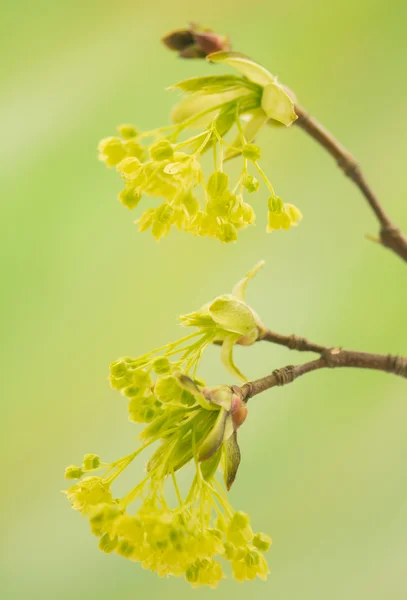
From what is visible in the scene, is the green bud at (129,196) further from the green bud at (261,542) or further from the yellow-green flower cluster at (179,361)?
the green bud at (261,542)

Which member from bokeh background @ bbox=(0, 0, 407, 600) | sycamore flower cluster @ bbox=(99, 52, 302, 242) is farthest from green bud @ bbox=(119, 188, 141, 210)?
bokeh background @ bbox=(0, 0, 407, 600)

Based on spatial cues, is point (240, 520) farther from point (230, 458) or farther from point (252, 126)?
point (252, 126)

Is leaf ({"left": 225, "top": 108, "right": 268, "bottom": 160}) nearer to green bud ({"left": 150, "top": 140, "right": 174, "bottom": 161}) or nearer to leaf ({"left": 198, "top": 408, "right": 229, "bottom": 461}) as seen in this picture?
green bud ({"left": 150, "top": 140, "right": 174, "bottom": 161})

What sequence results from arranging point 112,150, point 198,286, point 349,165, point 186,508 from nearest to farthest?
point 186,508, point 112,150, point 349,165, point 198,286

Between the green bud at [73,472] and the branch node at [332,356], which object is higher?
the branch node at [332,356]

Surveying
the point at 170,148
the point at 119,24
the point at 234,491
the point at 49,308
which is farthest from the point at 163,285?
the point at 170,148

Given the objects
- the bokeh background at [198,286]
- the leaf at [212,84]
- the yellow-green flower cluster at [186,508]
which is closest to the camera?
the yellow-green flower cluster at [186,508]

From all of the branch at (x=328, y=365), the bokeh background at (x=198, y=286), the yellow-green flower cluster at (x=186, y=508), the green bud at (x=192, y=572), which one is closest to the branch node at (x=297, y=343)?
the branch at (x=328, y=365)

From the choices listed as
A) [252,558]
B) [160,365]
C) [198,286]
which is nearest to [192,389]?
[160,365]
